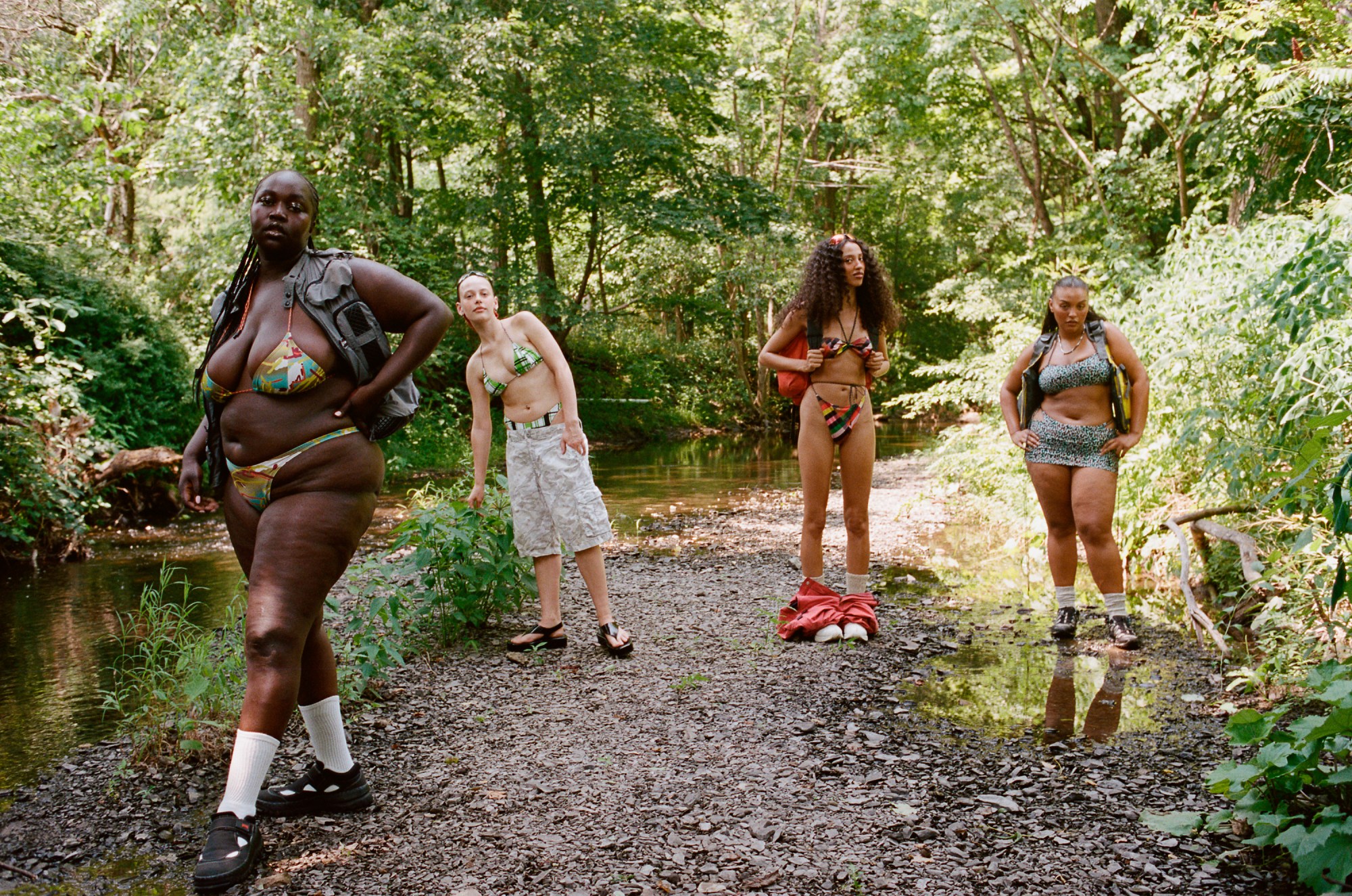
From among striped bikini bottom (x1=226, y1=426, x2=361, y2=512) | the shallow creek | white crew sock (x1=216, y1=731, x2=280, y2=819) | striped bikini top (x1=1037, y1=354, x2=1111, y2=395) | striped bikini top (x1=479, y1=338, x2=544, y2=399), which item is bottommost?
the shallow creek

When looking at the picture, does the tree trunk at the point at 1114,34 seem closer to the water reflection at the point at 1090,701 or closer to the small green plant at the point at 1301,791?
the water reflection at the point at 1090,701

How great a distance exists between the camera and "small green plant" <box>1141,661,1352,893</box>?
7.95 ft

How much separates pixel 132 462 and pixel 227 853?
32.7 feet

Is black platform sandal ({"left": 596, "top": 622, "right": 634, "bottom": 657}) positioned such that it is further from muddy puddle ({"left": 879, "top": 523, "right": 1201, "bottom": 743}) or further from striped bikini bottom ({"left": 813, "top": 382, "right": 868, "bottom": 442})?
striped bikini bottom ({"left": 813, "top": 382, "right": 868, "bottom": 442})

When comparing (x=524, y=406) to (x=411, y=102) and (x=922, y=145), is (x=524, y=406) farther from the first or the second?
(x=922, y=145)

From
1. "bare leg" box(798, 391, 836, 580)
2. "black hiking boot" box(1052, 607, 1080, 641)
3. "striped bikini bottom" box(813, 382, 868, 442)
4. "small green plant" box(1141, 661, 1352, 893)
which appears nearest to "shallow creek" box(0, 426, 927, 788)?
"bare leg" box(798, 391, 836, 580)

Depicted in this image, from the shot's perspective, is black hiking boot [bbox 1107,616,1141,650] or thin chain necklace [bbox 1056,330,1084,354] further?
thin chain necklace [bbox 1056,330,1084,354]

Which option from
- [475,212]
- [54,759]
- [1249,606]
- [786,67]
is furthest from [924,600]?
[786,67]

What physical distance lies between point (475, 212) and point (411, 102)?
4.37 metres

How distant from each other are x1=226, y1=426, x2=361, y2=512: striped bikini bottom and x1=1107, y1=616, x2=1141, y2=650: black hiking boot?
4146 millimetres

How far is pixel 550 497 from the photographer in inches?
208

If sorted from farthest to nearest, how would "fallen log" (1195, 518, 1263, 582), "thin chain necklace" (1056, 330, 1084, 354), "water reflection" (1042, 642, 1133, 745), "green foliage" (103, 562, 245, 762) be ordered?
"thin chain necklace" (1056, 330, 1084, 354) → "fallen log" (1195, 518, 1263, 582) → "water reflection" (1042, 642, 1133, 745) → "green foliage" (103, 562, 245, 762)

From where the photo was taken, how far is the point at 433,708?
14.8 feet

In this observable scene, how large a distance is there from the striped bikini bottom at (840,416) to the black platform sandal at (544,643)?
1897 millimetres
